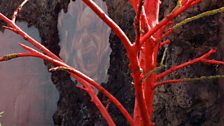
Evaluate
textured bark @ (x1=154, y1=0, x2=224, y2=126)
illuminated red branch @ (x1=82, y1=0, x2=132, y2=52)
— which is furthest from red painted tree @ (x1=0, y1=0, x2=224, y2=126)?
textured bark @ (x1=154, y1=0, x2=224, y2=126)

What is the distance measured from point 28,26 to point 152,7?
2.27 meters

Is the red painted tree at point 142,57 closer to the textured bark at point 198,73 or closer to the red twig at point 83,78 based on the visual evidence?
the red twig at point 83,78

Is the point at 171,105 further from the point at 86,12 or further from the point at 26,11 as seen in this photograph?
the point at 26,11

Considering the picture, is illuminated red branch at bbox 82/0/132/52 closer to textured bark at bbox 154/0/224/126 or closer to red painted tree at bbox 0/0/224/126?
red painted tree at bbox 0/0/224/126

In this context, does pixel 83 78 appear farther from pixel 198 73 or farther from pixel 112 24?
pixel 198 73

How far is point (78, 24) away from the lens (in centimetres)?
279

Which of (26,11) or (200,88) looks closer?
(200,88)

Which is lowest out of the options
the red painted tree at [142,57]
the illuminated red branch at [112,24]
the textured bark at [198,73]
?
the textured bark at [198,73]

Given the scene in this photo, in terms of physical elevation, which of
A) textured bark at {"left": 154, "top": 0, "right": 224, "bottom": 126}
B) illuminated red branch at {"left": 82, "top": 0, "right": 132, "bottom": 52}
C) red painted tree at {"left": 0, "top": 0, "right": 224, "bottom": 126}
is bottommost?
textured bark at {"left": 154, "top": 0, "right": 224, "bottom": 126}

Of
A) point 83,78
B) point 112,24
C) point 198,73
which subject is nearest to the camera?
point 112,24

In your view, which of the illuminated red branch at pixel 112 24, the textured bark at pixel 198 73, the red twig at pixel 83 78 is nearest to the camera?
the illuminated red branch at pixel 112 24

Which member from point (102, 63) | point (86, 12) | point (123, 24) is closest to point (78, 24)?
point (86, 12)

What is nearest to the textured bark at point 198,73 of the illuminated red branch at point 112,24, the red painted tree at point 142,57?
the red painted tree at point 142,57

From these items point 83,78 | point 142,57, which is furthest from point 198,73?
point 83,78
